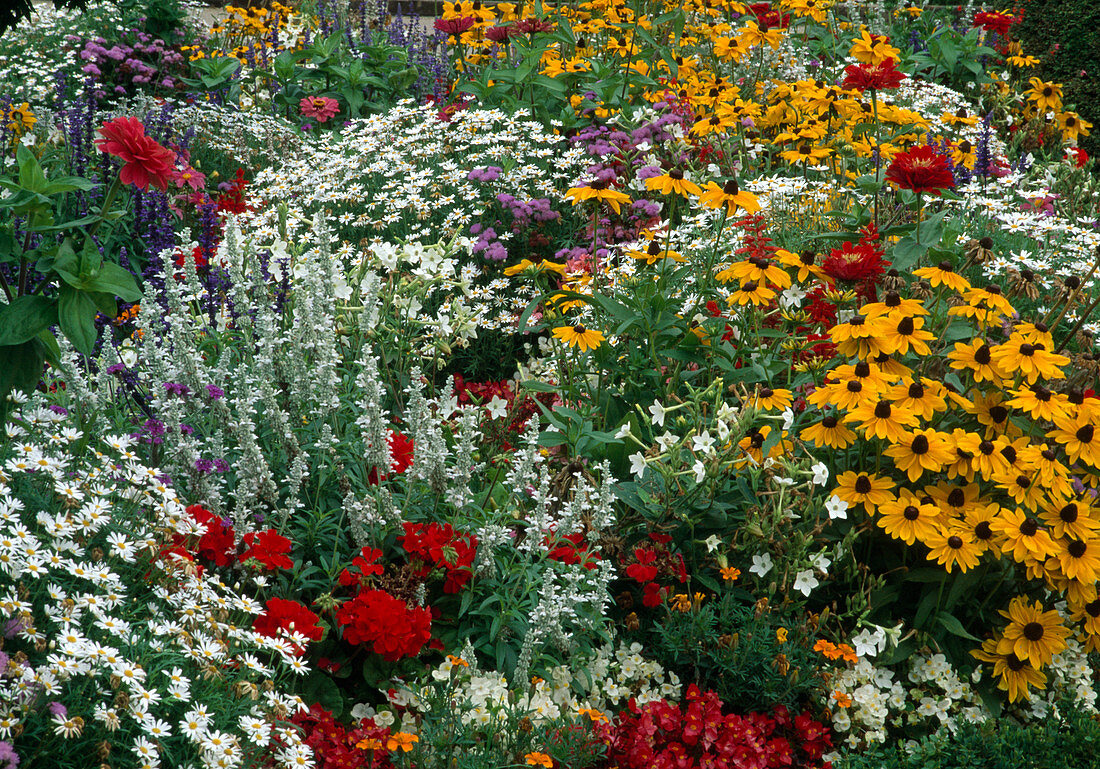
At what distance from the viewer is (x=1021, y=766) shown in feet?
7.57

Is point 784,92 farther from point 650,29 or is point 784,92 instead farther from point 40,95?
point 40,95

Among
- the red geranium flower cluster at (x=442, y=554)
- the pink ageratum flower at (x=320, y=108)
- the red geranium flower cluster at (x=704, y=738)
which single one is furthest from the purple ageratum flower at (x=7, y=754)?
the pink ageratum flower at (x=320, y=108)

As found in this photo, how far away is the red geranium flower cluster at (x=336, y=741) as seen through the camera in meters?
2.09

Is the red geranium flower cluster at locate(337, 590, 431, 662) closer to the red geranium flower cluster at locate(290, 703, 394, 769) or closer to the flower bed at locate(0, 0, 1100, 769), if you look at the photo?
the flower bed at locate(0, 0, 1100, 769)

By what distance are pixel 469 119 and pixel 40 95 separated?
11.5 ft

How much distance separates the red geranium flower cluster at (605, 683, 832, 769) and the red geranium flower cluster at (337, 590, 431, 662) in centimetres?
54

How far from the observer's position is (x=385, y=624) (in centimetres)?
222

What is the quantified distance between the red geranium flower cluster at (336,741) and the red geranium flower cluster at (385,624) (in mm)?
183

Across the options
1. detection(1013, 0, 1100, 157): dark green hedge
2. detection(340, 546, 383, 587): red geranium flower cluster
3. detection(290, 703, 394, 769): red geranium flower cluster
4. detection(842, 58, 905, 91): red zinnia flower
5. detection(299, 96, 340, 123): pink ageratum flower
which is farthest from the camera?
detection(1013, 0, 1100, 157): dark green hedge

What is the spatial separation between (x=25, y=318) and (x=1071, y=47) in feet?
27.5

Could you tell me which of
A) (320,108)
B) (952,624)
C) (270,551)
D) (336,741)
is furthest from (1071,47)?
(336,741)

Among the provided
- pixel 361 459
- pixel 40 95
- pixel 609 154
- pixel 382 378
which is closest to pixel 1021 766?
pixel 361 459

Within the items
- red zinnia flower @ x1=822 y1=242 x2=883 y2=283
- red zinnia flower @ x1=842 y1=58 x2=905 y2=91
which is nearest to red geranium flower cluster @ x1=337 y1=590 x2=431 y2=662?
red zinnia flower @ x1=822 y1=242 x2=883 y2=283

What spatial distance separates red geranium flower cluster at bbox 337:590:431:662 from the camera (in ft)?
7.29
